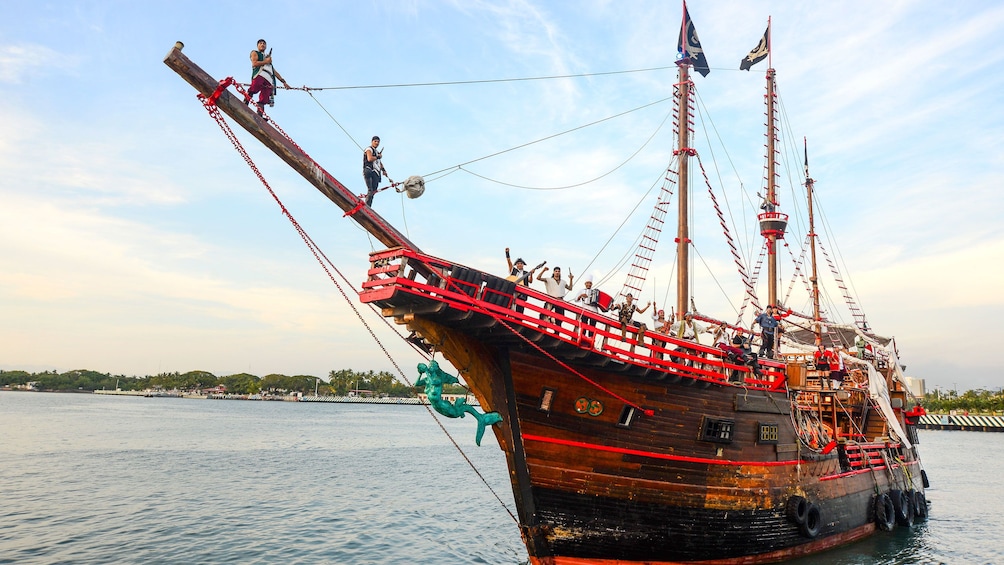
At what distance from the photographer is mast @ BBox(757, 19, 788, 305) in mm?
27672

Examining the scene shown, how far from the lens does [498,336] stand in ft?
35.7

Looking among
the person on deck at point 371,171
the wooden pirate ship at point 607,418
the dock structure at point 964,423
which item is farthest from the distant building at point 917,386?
the dock structure at point 964,423

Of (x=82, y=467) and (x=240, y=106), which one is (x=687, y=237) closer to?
(x=240, y=106)

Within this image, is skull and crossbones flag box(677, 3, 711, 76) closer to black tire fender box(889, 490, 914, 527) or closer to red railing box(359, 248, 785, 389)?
red railing box(359, 248, 785, 389)

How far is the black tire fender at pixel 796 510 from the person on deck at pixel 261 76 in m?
13.7

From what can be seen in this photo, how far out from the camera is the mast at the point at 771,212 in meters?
27.7

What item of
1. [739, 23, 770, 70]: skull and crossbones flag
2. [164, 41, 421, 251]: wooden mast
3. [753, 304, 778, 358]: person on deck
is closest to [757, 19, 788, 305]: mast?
[739, 23, 770, 70]: skull and crossbones flag

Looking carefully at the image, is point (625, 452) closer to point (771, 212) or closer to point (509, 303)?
point (509, 303)

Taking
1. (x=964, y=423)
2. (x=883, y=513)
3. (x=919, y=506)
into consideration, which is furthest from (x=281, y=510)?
(x=964, y=423)

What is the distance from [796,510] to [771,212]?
16691mm

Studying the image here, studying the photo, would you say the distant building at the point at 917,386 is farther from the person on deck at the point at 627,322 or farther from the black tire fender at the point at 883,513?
the person on deck at the point at 627,322

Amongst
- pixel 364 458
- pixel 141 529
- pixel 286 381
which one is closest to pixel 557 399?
pixel 141 529

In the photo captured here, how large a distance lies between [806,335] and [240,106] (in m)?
27.0

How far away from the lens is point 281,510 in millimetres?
22422
